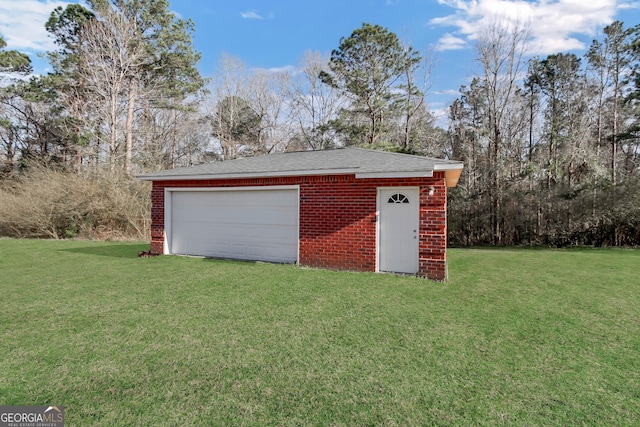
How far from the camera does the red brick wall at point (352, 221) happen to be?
6668 millimetres

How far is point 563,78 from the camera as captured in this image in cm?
1938

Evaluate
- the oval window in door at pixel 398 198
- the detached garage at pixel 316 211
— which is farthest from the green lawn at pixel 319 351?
the oval window in door at pixel 398 198

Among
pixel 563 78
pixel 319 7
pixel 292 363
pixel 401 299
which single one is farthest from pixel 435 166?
pixel 563 78

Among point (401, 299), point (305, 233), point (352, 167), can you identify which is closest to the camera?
point (401, 299)

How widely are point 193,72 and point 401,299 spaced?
21.5 m

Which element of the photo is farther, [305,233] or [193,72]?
[193,72]

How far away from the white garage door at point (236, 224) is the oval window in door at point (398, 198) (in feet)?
7.76

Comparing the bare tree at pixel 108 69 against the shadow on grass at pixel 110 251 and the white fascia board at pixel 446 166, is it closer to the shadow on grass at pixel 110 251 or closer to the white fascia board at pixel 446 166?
the shadow on grass at pixel 110 251

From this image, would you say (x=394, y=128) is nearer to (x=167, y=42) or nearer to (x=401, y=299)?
(x=167, y=42)

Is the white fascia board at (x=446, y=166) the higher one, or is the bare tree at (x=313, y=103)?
the bare tree at (x=313, y=103)

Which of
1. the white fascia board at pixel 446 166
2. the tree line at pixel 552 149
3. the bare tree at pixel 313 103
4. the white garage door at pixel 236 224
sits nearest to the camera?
the white fascia board at pixel 446 166

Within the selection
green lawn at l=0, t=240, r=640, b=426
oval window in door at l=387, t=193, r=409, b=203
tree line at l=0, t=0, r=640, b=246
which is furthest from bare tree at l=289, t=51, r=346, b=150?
green lawn at l=0, t=240, r=640, b=426

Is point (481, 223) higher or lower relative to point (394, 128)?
lower

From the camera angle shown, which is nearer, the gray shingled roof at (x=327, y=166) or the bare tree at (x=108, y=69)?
the gray shingled roof at (x=327, y=166)
